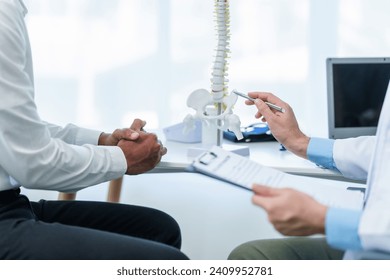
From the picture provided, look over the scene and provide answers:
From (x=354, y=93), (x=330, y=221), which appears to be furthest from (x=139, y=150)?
(x=354, y=93)

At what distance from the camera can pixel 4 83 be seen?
1.11 m

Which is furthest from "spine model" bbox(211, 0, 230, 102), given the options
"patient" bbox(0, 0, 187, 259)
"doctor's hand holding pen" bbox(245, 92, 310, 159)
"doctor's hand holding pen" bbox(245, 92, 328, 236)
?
"doctor's hand holding pen" bbox(245, 92, 328, 236)

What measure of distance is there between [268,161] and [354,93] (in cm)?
54

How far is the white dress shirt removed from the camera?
111 centimetres

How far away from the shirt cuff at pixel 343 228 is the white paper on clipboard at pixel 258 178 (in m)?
0.10

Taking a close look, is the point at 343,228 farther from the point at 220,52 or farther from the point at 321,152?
the point at 220,52

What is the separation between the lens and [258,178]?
3.76ft

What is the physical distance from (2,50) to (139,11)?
2051mm

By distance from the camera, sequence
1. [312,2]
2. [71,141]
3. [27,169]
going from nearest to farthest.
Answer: [27,169] < [71,141] < [312,2]

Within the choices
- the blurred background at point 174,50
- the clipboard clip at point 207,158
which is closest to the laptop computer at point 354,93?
the clipboard clip at point 207,158

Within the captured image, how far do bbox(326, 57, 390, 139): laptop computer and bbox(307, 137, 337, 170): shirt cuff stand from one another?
45 cm

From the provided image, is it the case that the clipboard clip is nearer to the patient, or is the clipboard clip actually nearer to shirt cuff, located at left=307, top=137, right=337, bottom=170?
the patient

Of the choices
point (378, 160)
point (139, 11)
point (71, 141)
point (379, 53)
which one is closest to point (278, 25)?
point (379, 53)
